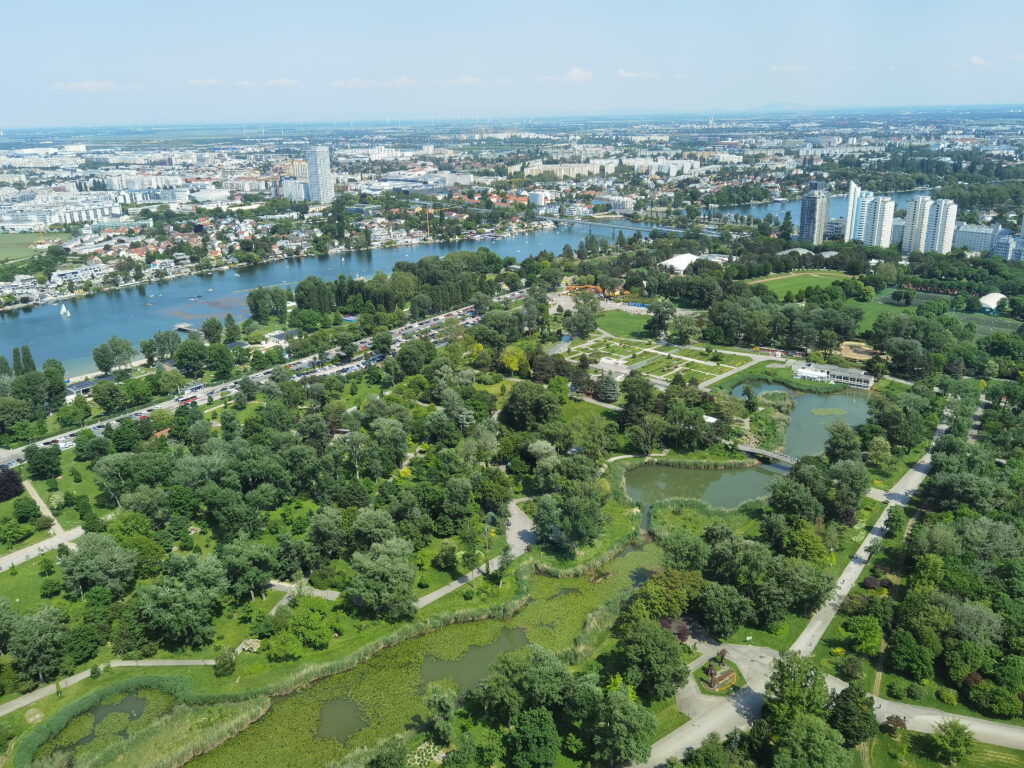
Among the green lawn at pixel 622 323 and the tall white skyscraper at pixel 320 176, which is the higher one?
the tall white skyscraper at pixel 320 176

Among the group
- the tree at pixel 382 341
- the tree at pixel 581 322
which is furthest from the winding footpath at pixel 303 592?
the tree at pixel 581 322

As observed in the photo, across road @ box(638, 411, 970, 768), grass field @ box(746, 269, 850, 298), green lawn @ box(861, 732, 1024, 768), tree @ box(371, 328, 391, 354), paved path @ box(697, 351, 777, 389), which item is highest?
grass field @ box(746, 269, 850, 298)

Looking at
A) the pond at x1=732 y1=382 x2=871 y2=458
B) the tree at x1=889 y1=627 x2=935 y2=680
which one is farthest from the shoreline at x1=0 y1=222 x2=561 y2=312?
Answer: the tree at x1=889 y1=627 x2=935 y2=680

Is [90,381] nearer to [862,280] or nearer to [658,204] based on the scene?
[862,280]

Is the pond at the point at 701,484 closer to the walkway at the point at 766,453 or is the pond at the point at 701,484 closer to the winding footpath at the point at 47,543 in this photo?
the walkway at the point at 766,453

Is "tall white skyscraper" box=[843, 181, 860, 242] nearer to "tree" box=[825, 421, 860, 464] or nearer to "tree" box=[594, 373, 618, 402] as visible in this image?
"tree" box=[594, 373, 618, 402]

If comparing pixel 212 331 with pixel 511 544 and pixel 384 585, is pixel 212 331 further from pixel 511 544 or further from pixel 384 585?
pixel 384 585
